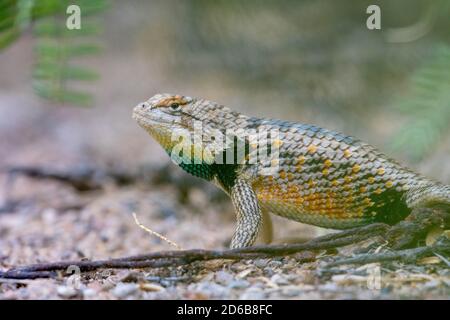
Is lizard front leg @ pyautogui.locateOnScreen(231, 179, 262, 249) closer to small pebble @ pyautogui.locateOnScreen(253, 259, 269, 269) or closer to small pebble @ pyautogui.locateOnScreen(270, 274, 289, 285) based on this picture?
small pebble @ pyautogui.locateOnScreen(253, 259, 269, 269)

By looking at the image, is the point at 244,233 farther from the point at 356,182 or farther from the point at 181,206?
the point at 181,206

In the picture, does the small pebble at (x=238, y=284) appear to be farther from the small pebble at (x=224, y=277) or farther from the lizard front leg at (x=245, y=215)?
the lizard front leg at (x=245, y=215)

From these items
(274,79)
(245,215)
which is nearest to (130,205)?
(245,215)

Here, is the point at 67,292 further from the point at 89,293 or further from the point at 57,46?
the point at 57,46

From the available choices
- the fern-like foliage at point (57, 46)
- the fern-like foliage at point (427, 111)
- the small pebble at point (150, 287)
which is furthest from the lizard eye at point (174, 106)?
the fern-like foliage at point (427, 111)

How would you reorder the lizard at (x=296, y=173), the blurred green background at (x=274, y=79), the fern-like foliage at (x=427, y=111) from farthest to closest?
the blurred green background at (x=274, y=79), the fern-like foliage at (x=427, y=111), the lizard at (x=296, y=173)

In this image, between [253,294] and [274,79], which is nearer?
[253,294]

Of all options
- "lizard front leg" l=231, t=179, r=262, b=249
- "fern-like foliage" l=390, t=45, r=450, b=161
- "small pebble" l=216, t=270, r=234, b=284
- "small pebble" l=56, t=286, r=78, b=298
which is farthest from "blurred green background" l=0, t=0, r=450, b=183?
"small pebble" l=56, t=286, r=78, b=298
